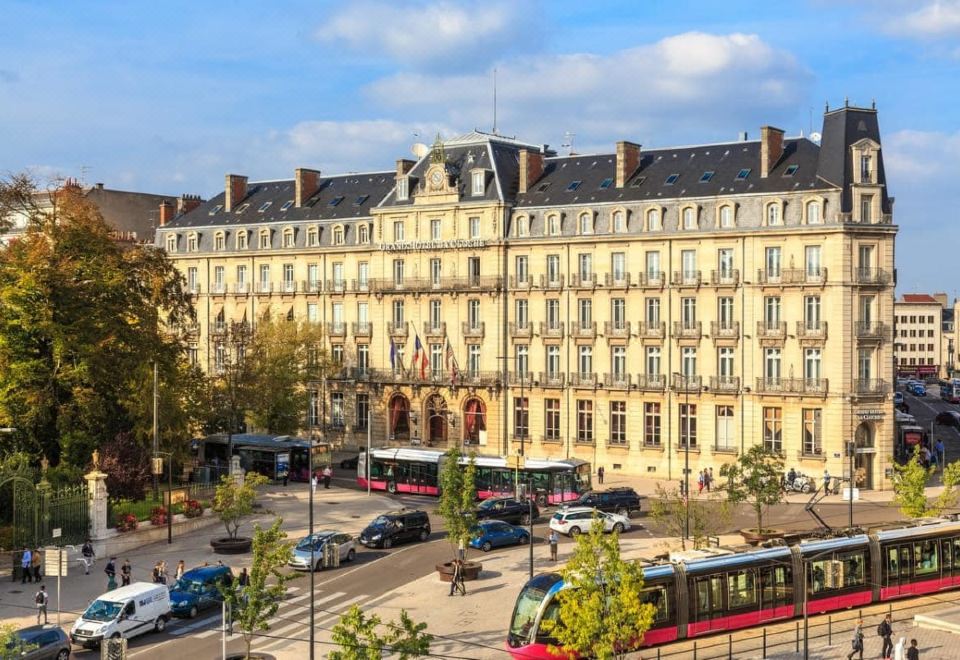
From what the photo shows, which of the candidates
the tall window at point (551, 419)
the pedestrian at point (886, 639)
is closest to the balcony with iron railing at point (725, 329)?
the tall window at point (551, 419)

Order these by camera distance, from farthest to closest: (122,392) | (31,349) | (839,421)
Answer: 1. (839,421)
2. (122,392)
3. (31,349)

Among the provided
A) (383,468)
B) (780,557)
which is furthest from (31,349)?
(780,557)

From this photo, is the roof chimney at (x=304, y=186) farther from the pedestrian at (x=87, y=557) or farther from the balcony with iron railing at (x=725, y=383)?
the pedestrian at (x=87, y=557)

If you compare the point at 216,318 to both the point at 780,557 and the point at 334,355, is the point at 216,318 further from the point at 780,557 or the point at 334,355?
the point at 780,557

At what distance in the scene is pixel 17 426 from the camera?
5900cm

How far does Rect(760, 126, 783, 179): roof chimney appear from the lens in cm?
7238

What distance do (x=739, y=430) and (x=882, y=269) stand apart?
12.6 metres

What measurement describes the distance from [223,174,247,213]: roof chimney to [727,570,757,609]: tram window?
68.6 metres

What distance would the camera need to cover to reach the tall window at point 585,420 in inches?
3078

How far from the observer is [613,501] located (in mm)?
61969

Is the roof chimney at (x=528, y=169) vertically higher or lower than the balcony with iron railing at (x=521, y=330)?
higher

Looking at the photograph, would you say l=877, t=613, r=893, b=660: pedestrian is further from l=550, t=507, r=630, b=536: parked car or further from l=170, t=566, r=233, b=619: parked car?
l=170, t=566, r=233, b=619: parked car

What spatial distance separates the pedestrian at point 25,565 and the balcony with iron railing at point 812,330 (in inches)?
1719

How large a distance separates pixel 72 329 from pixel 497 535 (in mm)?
23147
